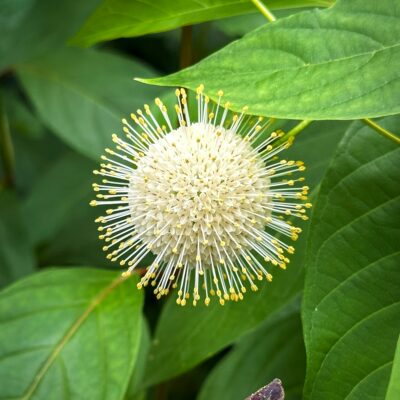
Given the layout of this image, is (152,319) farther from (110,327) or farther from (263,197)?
(263,197)

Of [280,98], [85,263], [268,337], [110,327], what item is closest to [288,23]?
[280,98]

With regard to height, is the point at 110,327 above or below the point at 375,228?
below

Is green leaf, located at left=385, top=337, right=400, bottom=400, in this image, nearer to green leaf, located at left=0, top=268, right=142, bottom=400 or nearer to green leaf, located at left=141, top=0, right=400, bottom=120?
green leaf, located at left=141, top=0, right=400, bottom=120

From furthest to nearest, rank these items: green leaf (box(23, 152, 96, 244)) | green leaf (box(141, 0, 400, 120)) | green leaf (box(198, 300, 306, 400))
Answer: green leaf (box(23, 152, 96, 244))
green leaf (box(198, 300, 306, 400))
green leaf (box(141, 0, 400, 120))

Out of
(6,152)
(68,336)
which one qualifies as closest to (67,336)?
(68,336)

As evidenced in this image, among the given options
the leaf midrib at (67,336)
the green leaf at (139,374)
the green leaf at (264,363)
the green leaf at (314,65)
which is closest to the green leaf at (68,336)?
the leaf midrib at (67,336)

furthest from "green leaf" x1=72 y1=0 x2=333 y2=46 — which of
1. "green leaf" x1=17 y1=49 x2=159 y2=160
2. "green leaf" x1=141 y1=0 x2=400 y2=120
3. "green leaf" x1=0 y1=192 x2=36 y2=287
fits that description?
"green leaf" x1=0 y1=192 x2=36 y2=287
